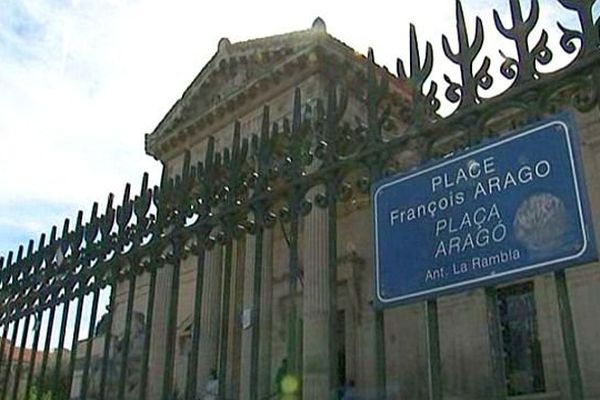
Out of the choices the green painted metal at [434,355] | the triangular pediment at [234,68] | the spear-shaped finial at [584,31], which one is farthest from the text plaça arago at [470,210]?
the triangular pediment at [234,68]

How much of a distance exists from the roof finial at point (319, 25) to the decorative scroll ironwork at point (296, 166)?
11757mm

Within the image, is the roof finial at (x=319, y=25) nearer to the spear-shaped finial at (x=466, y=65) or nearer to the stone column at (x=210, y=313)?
the stone column at (x=210, y=313)

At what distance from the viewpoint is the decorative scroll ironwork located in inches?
118

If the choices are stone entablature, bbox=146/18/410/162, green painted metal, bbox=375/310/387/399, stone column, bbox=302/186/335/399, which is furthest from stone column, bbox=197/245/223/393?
green painted metal, bbox=375/310/387/399

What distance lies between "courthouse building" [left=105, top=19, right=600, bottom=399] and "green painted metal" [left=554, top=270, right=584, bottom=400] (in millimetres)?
5548

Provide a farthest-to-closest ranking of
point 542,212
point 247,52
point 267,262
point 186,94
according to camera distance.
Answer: point 186,94 → point 247,52 → point 267,262 → point 542,212

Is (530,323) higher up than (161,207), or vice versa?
(530,323)

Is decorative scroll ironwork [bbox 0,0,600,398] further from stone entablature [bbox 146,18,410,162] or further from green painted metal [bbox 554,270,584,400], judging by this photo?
stone entablature [bbox 146,18,410,162]

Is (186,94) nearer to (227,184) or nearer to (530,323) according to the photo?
(530,323)

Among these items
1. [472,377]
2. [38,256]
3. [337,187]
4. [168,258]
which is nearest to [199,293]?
[168,258]

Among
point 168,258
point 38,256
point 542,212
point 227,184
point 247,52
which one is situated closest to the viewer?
point 542,212

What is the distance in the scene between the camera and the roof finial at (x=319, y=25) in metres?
16.2

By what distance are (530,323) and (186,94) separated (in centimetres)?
1186

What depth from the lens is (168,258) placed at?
14.5 feet
